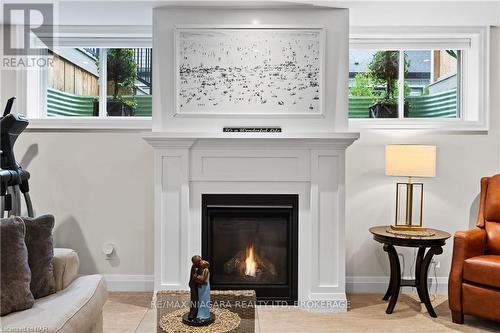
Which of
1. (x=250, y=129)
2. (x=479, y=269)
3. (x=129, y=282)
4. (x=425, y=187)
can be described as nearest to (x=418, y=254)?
(x=479, y=269)

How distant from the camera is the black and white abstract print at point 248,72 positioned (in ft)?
11.5

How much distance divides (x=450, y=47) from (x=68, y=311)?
12.6 ft

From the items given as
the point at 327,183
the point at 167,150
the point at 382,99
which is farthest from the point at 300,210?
the point at 382,99

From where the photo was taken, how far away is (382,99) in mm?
4164

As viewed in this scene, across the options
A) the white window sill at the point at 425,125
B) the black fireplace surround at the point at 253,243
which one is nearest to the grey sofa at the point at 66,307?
the black fireplace surround at the point at 253,243

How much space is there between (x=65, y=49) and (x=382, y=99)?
3.07m

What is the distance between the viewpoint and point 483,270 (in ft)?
9.88

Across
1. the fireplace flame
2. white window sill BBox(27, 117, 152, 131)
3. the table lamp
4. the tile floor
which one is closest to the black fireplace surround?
the fireplace flame

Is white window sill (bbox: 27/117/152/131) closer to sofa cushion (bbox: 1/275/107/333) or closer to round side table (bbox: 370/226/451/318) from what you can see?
sofa cushion (bbox: 1/275/107/333)

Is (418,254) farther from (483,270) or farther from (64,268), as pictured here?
(64,268)

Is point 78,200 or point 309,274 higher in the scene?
point 78,200

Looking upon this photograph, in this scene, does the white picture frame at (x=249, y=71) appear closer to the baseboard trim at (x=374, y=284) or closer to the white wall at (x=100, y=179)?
the white wall at (x=100, y=179)

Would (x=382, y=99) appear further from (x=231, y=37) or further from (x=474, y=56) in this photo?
(x=231, y=37)

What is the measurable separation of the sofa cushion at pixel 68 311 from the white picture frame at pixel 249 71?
1627mm
